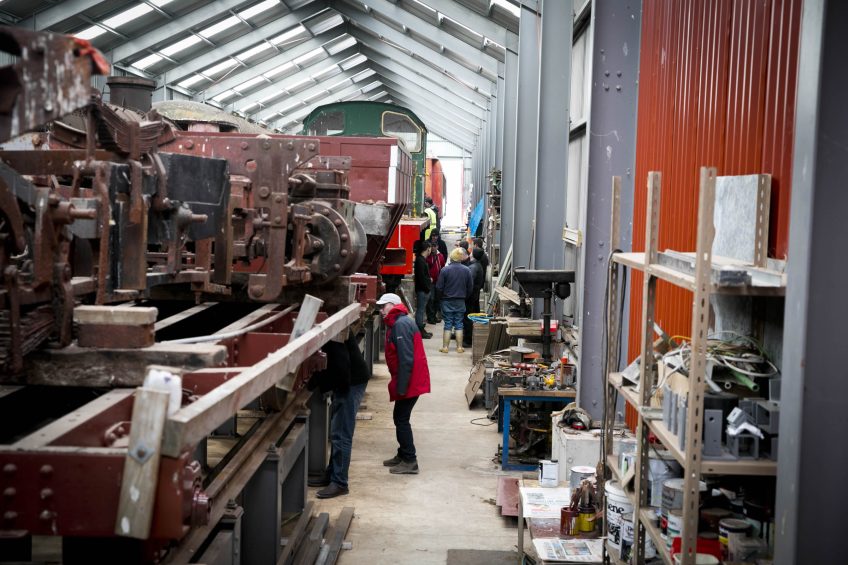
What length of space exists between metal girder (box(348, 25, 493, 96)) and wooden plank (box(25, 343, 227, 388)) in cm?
2203

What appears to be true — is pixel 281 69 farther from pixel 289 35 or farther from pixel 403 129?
pixel 403 129

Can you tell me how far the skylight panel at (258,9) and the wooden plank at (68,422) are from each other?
62.8 ft

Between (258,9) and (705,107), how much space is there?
18039 millimetres

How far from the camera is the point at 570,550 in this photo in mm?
4875

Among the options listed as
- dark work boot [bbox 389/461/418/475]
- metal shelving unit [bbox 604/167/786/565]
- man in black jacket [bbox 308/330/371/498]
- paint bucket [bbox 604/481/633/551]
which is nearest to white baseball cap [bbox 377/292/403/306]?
man in black jacket [bbox 308/330/371/498]

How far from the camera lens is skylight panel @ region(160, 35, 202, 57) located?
21.0 meters

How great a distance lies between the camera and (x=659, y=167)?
6.10m

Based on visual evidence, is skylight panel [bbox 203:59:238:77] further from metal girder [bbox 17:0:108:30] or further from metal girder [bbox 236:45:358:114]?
metal girder [bbox 17:0:108:30]

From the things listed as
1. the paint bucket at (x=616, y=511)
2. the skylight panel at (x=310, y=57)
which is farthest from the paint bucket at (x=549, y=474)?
the skylight panel at (x=310, y=57)

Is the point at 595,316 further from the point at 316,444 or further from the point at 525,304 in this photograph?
the point at 525,304

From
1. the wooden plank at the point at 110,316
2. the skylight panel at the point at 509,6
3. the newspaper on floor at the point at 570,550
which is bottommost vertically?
the newspaper on floor at the point at 570,550

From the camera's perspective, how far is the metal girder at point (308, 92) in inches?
1372

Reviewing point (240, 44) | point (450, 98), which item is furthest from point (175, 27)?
point (450, 98)

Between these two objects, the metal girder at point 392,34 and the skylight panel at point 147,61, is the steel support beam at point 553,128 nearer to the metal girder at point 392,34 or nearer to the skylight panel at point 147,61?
the skylight panel at point 147,61
